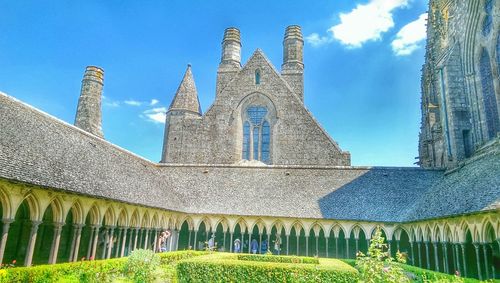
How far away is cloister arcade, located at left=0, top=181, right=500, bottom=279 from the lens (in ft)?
47.8

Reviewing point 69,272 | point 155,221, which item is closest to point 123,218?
point 155,221

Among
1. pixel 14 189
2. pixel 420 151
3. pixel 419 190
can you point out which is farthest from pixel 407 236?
pixel 14 189

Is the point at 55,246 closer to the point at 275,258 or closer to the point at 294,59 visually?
the point at 275,258

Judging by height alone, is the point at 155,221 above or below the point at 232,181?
below

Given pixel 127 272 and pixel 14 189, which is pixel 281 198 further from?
pixel 14 189

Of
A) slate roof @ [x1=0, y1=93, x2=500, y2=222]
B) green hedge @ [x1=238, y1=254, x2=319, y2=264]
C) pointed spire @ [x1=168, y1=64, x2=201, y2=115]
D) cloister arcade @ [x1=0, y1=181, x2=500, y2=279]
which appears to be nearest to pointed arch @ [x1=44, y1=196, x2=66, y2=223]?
cloister arcade @ [x1=0, y1=181, x2=500, y2=279]

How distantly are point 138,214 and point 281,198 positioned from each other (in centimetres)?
991

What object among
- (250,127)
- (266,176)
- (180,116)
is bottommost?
(266,176)

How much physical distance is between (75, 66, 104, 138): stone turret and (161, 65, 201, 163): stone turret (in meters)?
5.93

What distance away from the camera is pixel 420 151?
37.5 metres

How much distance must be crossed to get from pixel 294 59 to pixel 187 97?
1173cm

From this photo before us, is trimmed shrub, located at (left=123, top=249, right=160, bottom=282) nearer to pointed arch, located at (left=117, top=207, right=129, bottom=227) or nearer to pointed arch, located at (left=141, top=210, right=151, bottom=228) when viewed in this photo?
pointed arch, located at (left=117, top=207, right=129, bottom=227)

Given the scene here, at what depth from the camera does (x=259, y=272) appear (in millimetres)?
13023

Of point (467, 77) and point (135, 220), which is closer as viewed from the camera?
point (135, 220)
